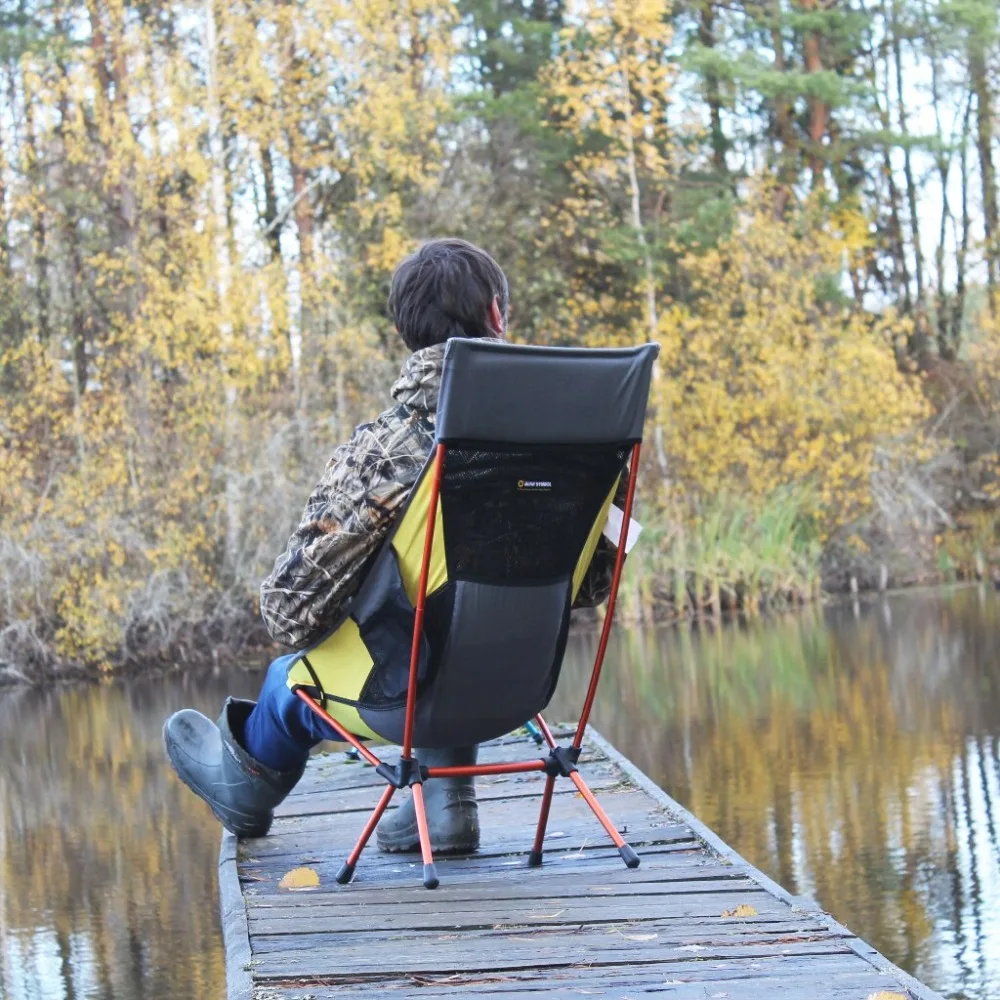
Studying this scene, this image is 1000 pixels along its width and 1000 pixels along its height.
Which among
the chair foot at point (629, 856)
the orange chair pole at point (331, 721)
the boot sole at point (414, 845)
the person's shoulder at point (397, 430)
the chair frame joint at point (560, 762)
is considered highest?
the person's shoulder at point (397, 430)

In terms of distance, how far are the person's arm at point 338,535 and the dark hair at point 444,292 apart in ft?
0.85

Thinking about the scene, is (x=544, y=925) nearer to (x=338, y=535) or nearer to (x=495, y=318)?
(x=338, y=535)

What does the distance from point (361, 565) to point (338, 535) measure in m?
0.08

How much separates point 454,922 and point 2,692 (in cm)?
1047

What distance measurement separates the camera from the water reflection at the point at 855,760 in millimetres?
4609

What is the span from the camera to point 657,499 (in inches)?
640

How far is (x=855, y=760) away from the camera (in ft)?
22.8

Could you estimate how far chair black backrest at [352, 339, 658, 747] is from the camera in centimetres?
301

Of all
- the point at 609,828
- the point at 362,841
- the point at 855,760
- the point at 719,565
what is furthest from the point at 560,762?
the point at 719,565

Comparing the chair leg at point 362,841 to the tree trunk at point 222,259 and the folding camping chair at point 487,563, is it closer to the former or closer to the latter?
the folding camping chair at point 487,563

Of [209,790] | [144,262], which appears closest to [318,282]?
[144,262]

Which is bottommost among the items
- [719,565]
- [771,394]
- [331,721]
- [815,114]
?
[719,565]

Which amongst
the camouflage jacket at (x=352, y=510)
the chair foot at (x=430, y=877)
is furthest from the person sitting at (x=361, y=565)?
the chair foot at (x=430, y=877)

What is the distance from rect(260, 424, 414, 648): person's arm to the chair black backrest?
48mm
